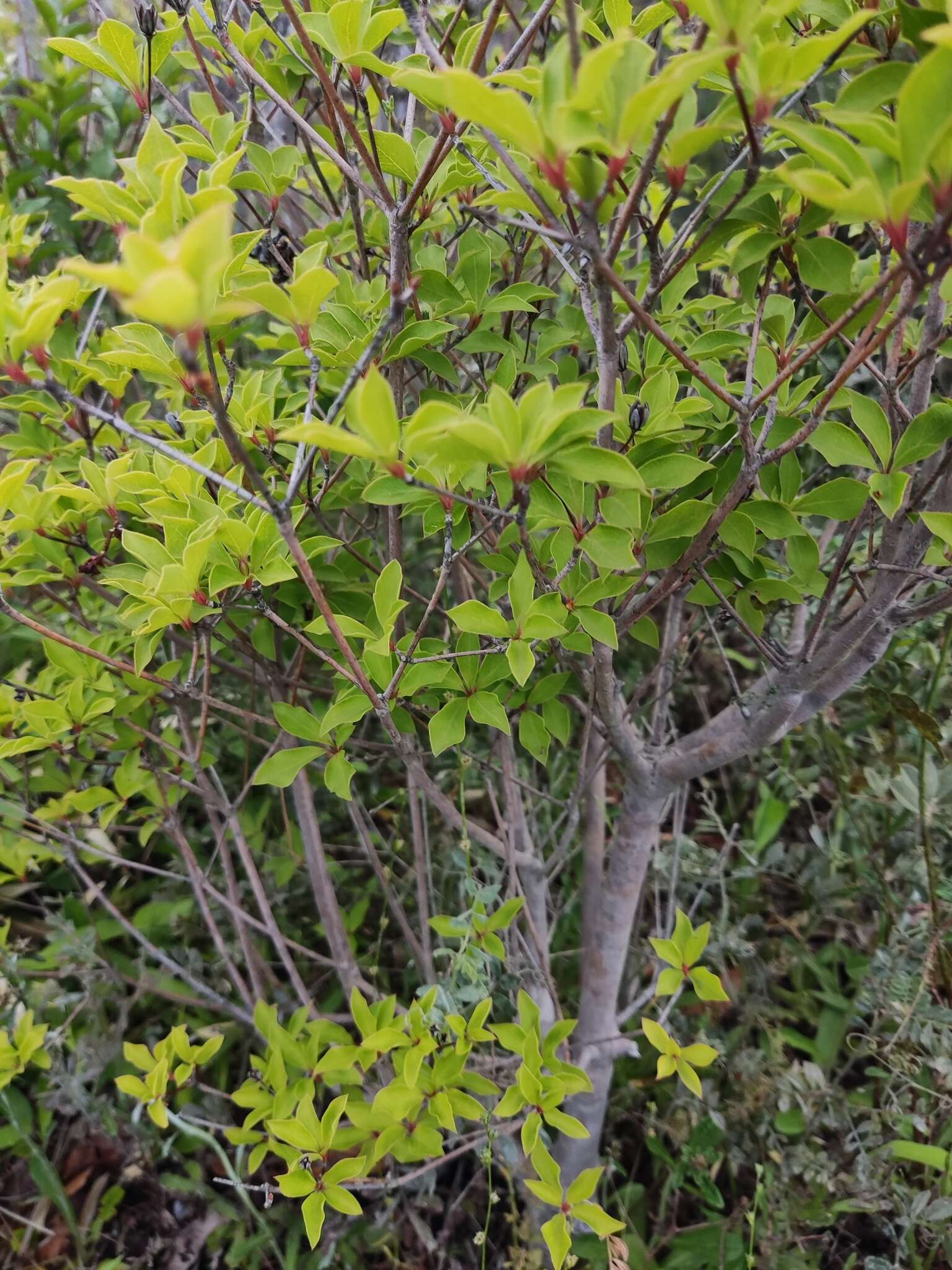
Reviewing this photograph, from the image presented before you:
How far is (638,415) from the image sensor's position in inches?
32.7

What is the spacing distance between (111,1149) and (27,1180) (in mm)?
208

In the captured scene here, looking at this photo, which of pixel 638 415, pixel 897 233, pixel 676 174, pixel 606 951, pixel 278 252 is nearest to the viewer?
pixel 897 233

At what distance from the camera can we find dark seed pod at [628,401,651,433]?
2.72 ft

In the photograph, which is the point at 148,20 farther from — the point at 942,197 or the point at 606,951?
the point at 606,951

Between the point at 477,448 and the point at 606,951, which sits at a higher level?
the point at 477,448

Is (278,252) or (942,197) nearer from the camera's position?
(942,197)

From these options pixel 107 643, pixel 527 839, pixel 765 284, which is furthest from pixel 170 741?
pixel 765 284

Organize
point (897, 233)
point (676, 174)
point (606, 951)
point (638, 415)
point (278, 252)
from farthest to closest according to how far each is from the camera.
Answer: point (606, 951)
point (278, 252)
point (638, 415)
point (676, 174)
point (897, 233)

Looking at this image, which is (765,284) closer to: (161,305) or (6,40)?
(161,305)

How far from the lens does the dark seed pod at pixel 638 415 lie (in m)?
0.83

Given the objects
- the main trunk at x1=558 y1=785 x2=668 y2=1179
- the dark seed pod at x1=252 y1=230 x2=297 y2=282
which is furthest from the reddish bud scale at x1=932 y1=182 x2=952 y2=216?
the main trunk at x1=558 y1=785 x2=668 y2=1179

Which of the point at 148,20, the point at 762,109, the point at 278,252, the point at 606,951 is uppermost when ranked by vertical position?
the point at 762,109

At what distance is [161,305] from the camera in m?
0.45

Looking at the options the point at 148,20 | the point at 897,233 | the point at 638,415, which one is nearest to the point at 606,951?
the point at 638,415
